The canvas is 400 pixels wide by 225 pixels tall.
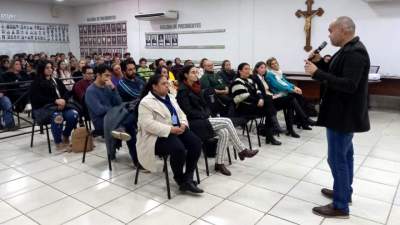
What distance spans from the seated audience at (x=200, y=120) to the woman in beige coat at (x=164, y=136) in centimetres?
22

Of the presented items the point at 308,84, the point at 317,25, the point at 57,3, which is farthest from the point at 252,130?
the point at 57,3

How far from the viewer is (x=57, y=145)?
3951mm

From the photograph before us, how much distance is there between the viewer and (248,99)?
391 centimetres

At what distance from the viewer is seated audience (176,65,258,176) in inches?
118

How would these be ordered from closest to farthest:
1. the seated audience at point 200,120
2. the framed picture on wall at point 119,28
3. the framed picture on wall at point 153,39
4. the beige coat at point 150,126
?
the beige coat at point 150,126 < the seated audience at point 200,120 < the framed picture on wall at point 153,39 < the framed picture on wall at point 119,28

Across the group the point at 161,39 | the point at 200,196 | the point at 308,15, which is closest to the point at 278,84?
the point at 200,196

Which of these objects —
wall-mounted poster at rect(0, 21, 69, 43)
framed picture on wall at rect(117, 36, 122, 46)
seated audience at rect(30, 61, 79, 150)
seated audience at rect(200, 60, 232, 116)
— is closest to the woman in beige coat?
seated audience at rect(30, 61, 79, 150)

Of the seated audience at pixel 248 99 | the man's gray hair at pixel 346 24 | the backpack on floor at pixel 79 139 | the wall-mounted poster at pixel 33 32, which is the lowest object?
the backpack on floor at pixel 79 139

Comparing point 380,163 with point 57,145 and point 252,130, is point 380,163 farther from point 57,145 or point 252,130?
point 57,145

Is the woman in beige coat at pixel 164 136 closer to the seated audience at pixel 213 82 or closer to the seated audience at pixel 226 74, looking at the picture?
the seated audience at pixel 213 82

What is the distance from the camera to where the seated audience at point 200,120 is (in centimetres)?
→ 301

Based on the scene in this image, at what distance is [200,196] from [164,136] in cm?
61

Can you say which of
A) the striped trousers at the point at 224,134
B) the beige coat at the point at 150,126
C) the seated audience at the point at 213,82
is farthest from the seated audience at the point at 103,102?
the seated audience at the point at 213,82

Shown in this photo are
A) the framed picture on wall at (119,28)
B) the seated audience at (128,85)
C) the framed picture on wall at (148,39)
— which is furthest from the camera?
the framed picture on wall at (119,28)
